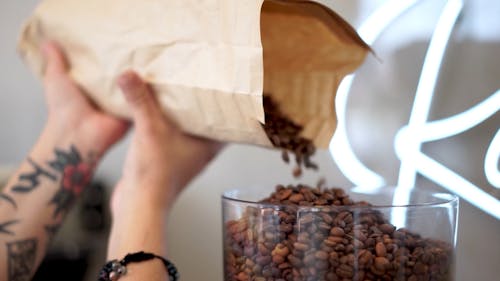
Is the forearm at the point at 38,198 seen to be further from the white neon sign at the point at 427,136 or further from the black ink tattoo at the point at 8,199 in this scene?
the white neon sign at the point at 427,136

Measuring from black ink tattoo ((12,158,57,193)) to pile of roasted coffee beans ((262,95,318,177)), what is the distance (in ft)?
1.30

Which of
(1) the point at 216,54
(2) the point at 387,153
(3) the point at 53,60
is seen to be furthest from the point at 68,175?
(2) the point at 387,153

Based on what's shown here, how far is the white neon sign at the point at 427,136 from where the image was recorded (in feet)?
2.20

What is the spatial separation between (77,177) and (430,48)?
1.98ft

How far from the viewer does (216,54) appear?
66cm

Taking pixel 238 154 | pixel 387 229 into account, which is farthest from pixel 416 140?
pixel 238 154

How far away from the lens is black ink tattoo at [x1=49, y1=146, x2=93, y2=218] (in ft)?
2.95

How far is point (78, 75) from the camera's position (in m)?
0.87

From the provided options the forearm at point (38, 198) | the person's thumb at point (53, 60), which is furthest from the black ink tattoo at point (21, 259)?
the person's thumb at point (53, 60)

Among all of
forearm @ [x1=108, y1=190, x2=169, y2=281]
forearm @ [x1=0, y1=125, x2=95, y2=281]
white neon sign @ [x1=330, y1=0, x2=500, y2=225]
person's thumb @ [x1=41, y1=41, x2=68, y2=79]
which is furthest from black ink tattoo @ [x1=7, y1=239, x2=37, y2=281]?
white neon sign @ [x1=330, y1=0, x2=500, y2=225]

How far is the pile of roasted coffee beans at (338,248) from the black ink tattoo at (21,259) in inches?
18.0

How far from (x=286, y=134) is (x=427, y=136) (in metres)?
0.19

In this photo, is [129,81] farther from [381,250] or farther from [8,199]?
[381,250]

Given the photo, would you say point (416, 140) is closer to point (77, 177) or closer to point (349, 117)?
point (349, 117)
